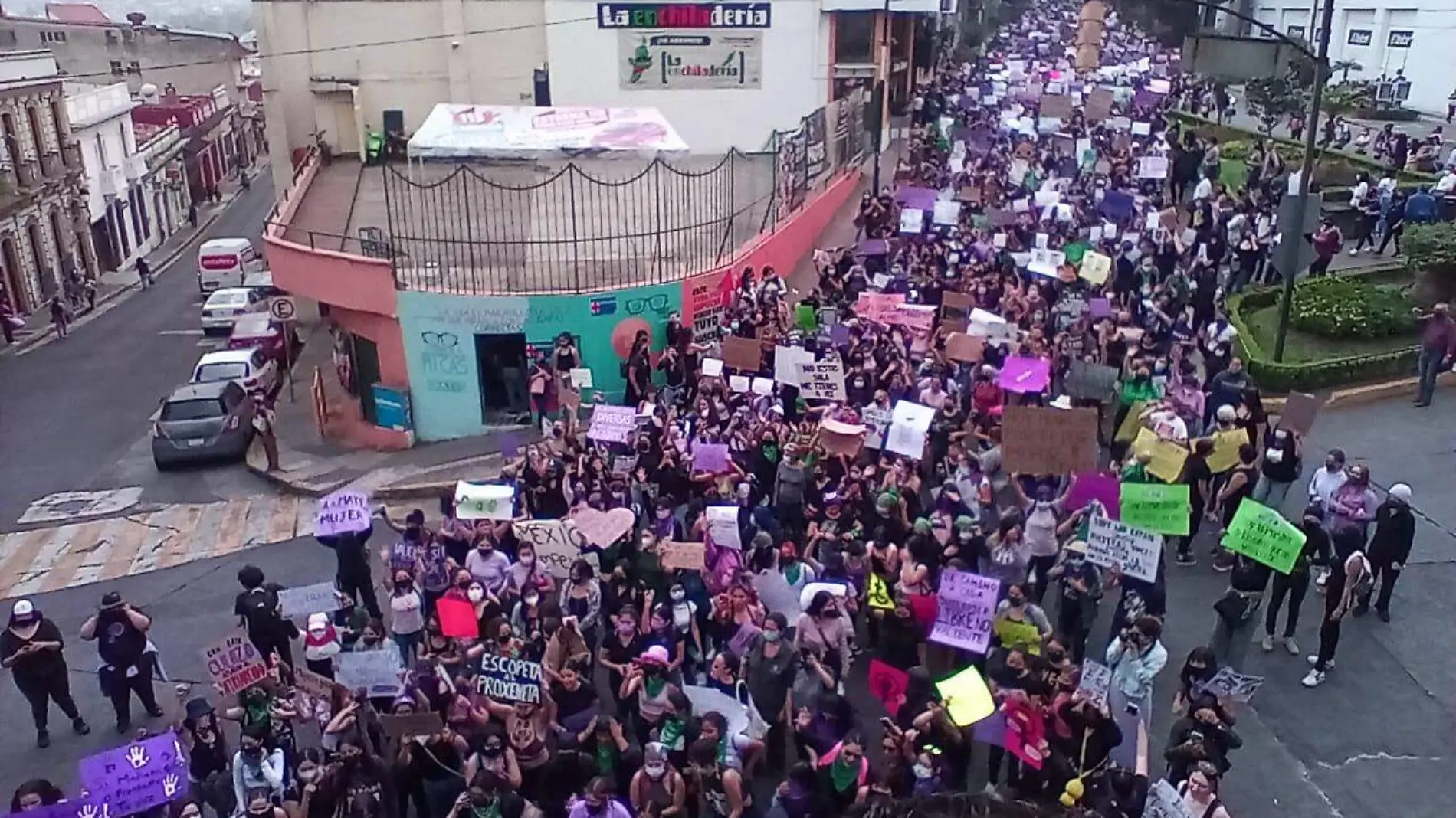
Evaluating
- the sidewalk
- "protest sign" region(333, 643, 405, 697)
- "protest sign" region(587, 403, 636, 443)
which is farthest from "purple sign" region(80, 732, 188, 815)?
the sidewalk

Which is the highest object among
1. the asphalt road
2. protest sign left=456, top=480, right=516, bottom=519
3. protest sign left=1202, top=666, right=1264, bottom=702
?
protest sign left=1202, top=666, right=1264, bottom=702

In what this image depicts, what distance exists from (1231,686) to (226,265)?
3278 cm

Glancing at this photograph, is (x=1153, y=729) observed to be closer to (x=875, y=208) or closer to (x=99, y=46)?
(x=875, y=208)

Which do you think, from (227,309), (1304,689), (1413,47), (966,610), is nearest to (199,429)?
(227,309)

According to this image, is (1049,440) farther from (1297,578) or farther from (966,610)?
(966,610)

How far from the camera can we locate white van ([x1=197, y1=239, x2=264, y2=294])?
3438 centimetres

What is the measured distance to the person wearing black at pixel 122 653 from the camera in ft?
32.5

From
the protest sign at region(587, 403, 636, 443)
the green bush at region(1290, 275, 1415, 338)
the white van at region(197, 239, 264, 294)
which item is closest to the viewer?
the protest sign at region(587, 403, 636, 443)

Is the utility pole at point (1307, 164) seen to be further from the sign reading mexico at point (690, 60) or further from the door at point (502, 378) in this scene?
the sign reading mexico at point (690, 60)

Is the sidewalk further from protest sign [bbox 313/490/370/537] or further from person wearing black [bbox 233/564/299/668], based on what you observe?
person wearing black [bbox 233/564/299/668]

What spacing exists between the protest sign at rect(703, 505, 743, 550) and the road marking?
37.1 feet

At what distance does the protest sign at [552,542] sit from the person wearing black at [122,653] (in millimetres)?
3302

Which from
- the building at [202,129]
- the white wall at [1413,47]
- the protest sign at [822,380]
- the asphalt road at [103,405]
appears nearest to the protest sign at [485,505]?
the protest sign at [822,380]

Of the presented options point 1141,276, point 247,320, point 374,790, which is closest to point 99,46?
point 247,320
